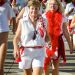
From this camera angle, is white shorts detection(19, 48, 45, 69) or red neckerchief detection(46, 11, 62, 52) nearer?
white shorts detection(19, 48, 45, 69)

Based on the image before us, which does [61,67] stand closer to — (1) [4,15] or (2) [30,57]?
(1) [4,15]

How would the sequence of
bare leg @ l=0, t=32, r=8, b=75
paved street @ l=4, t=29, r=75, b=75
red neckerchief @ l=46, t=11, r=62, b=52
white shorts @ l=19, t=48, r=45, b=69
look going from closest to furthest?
1. white shorts @ l=19, t=48, r=45, b=69
2. red neckerchief @ l=46, t=11, r=62, b=52
3. bare leg @ l=0, t=32, r=8, b=75
4. paved street @ l=4, t=29, r=75, b=75

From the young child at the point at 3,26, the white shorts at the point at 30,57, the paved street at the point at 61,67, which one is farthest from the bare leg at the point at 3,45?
the paved street at the point at 61,67

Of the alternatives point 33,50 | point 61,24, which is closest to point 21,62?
point 33,50

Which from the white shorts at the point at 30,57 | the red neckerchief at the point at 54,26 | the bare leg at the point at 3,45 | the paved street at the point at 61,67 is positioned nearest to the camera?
the white shorts at the point at 30,57

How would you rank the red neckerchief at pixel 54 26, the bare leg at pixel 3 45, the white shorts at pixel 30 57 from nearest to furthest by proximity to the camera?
the white shorts at pixel 30 57
the red neckerchief at pixel 54 26
the bare leg at pixel 3 45

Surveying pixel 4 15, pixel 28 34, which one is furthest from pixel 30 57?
pixel 4 15

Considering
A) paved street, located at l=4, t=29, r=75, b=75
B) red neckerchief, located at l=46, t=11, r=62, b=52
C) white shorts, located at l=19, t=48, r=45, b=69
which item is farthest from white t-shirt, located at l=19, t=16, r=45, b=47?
paved street, located at l=4, t=29, r=75, b=75

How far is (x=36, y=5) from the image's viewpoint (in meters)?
6.73

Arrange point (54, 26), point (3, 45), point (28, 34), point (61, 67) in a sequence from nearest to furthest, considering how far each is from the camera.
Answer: point (28, 34) → point (54, 26) → point (3, 45) → point (61, 67)

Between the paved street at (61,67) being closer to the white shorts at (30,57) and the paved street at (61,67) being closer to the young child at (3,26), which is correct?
the young child at (3,26)

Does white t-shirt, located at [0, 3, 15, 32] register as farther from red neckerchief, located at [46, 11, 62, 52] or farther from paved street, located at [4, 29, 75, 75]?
paved street, located at [4, 29, 75, 75]

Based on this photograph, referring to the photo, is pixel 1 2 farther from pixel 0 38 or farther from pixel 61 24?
pixel 61 24

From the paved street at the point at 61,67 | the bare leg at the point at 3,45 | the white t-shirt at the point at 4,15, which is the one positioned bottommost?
the paved street at the point at 61,67
